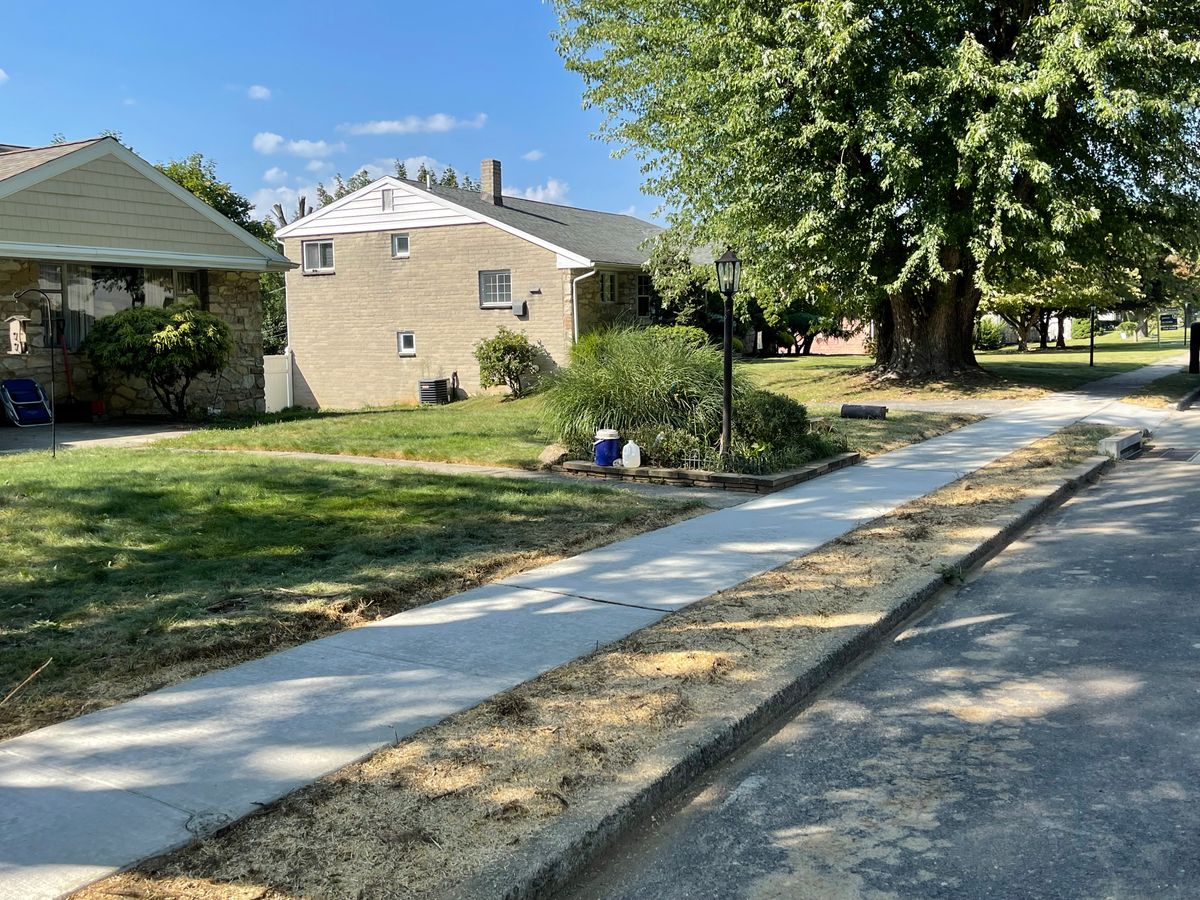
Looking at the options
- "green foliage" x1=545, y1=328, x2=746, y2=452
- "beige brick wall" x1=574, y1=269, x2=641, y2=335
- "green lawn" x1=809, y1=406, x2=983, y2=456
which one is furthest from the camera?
"beige brick wall" x1=574, y1=269, x2=641, y2=335

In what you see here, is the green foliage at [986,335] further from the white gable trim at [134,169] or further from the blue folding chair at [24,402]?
the blue folding chair at [24,402]

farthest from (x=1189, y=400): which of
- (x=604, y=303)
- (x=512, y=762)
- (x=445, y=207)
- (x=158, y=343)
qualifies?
(x=445, y=207)

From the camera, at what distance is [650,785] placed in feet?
12.3

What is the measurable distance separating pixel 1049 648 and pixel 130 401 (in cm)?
1633

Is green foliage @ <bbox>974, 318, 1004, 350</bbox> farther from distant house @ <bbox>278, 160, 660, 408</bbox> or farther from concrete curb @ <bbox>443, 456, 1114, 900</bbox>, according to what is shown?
concrete curb @ <bbox>443, 456, 1114, 900</bbox>

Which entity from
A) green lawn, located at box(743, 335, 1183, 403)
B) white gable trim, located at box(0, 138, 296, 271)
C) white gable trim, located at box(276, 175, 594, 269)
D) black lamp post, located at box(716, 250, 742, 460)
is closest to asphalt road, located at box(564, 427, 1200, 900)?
black lamp post, located at box(716, 250, 742, 460)

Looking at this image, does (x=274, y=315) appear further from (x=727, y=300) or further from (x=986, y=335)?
(x=727, y=300)

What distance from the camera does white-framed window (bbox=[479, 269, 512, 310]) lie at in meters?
31.0

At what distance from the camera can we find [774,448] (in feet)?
38.1

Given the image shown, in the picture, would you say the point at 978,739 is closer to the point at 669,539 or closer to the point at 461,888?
the point at 461,888

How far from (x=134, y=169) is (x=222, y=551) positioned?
1262cm

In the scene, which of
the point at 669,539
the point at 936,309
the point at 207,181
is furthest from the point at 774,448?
the point at 207,181

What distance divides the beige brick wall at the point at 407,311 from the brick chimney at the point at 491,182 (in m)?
2.17

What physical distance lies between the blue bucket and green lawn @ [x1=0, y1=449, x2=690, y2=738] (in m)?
1.00
